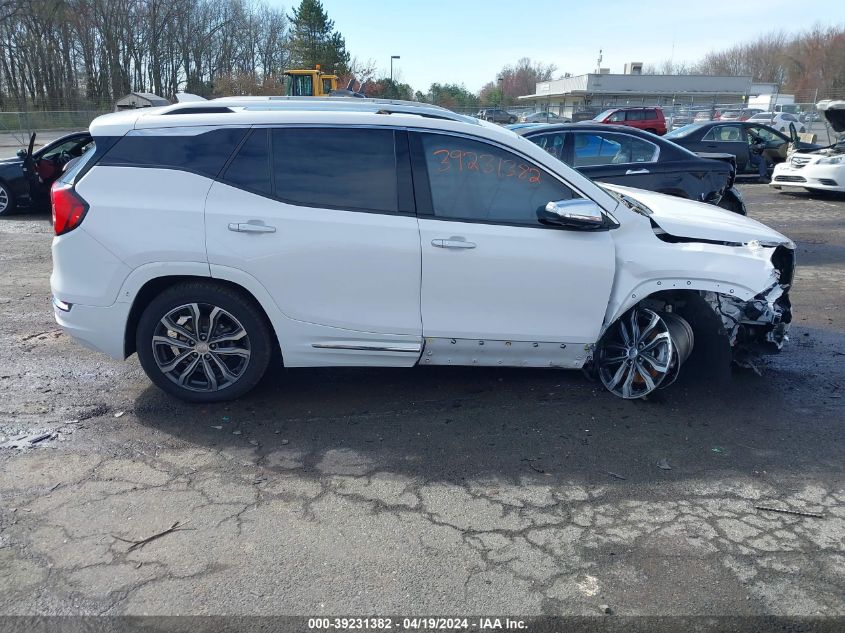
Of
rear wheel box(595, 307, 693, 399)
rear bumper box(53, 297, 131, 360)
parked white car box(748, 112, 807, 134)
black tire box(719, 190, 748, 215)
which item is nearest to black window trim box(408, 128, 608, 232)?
rear wheel box(595, 307, 693, 399)

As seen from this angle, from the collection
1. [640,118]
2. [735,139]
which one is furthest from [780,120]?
[735,139]

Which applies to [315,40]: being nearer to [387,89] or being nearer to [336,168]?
[387,89]

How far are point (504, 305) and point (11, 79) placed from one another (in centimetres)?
6055

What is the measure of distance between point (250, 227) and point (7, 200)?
33.3ft

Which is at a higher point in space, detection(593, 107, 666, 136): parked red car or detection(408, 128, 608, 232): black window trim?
detection(593, 107, 666, 136): parked red car

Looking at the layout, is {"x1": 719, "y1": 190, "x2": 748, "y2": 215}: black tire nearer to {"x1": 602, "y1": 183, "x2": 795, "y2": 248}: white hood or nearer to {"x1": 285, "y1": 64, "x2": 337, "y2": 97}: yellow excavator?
{"x1": 602, "y1": 183, "x2": 795, "y2": 248}: white hood

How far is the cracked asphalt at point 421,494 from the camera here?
9.27 feet

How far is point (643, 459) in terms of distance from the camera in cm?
387

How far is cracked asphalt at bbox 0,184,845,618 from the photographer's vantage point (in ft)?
9.27

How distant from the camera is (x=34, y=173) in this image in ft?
38.5

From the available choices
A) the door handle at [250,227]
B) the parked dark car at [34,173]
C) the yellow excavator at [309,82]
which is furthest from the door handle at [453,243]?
the yellow excavator at [309,82]

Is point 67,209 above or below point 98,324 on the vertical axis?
above

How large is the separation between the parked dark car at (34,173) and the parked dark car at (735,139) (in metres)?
13.1

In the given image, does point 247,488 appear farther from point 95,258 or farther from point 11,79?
point 11,79
